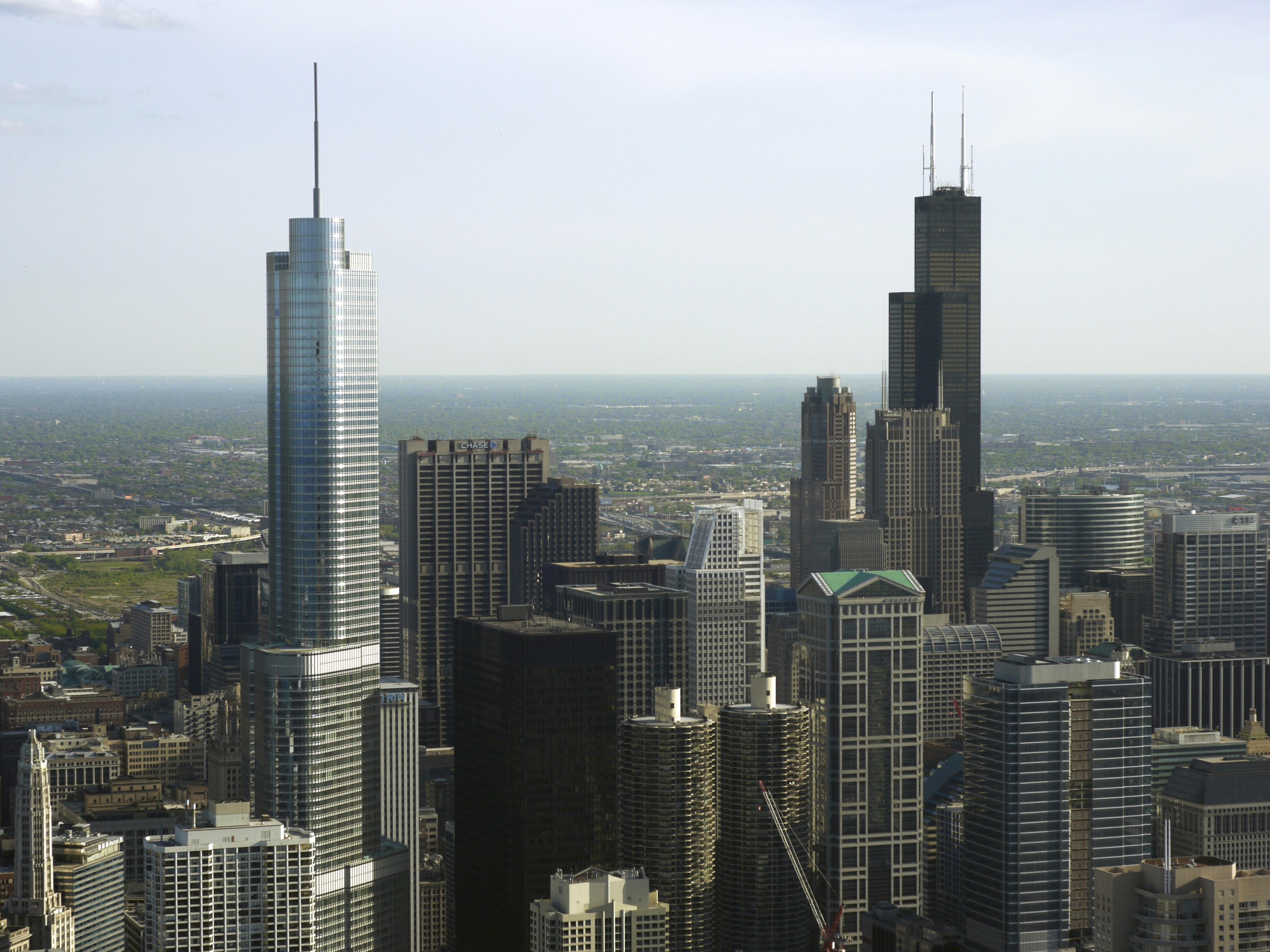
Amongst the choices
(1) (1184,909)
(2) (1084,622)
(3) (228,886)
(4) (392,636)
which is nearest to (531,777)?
(3) (228,886)

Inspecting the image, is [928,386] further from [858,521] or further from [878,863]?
[878,863]

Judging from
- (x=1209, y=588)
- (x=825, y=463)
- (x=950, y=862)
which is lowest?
(x=950, y=862)

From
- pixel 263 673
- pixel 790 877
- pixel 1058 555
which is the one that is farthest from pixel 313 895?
pixel 1058 555

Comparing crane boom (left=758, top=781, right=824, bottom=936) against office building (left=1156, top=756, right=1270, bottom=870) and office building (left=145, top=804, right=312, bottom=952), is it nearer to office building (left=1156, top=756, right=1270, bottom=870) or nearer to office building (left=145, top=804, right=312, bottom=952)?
office building (left=1156, top=756, right=1270, bottom=870)

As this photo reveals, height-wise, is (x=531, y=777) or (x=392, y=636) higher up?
(x=531, y=777)

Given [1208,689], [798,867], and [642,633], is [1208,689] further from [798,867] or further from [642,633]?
[798,867]

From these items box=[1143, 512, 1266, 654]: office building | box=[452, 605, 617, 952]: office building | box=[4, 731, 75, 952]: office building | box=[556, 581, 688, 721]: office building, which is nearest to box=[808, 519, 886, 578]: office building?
box=[1143, 512, 1266, 654]: office building
